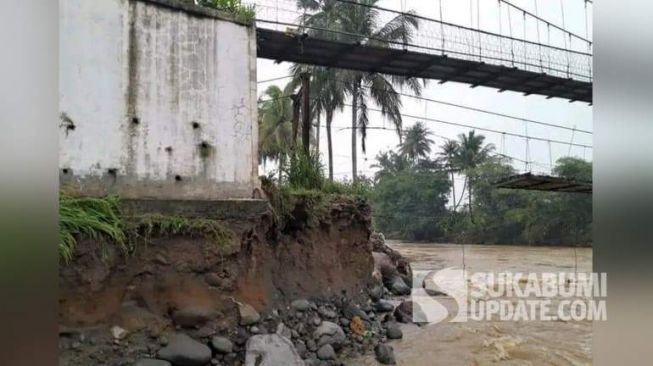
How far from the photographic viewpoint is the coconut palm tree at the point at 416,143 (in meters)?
28.1

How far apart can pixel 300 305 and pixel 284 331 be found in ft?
2.32

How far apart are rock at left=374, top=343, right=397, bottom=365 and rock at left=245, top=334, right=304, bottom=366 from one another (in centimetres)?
132

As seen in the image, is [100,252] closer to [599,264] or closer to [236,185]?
[236,185]

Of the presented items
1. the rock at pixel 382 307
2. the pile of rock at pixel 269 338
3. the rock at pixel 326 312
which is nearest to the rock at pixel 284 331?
the pile of rock at pixel 269 338

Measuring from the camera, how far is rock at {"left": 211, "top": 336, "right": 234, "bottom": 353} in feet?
15.2

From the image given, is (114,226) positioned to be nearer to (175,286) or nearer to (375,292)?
(175,286)

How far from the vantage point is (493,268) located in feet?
47.4

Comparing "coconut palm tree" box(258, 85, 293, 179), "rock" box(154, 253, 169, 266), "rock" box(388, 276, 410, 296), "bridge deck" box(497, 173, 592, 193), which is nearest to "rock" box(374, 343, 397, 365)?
"rock" box(154, 253, 169, 266)

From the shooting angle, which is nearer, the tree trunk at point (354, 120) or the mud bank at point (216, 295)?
the mud bank at point (216, 295)

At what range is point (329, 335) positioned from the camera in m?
5.81

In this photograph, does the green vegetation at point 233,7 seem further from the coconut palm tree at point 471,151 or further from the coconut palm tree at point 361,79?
the coconut palm tree at point 471,151

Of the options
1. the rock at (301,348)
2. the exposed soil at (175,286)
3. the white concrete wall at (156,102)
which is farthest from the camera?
the rock at (301,348)

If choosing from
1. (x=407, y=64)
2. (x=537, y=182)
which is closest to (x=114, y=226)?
(x=407, y=64)
